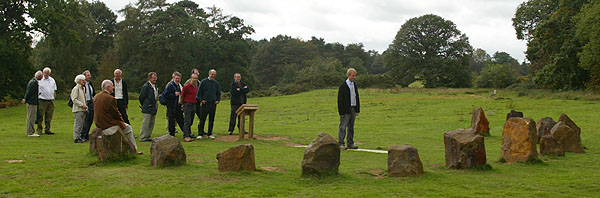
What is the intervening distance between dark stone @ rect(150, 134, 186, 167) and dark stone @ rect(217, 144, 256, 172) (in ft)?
3.88

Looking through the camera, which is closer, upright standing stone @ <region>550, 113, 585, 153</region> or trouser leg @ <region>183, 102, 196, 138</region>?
upright standing stone @ <region>550, 113, 585, 153</region>

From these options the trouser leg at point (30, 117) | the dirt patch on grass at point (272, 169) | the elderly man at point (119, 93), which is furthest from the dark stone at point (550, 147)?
the trouser leg at point (30, 117)

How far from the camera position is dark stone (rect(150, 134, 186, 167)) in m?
9.48

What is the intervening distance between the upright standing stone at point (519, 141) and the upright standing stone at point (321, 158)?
14.1ft

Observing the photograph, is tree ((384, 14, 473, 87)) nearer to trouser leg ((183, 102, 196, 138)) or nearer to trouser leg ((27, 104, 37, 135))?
trouser leg ((183, 102, 196, 138))

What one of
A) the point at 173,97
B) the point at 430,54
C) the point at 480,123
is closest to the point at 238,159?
the point at 173,97

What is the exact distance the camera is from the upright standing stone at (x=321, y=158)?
28.2 feet

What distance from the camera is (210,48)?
68.2m

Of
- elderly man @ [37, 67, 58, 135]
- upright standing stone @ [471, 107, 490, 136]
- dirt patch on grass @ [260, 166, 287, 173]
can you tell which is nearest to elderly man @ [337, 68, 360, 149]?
dirt patch on grass @ [260, 166, 287, 173]

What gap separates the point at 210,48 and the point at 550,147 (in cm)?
6028

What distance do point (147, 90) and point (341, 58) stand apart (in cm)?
10816

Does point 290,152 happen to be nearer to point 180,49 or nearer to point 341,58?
point 180,49

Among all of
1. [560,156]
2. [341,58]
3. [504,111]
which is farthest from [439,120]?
[341,58]

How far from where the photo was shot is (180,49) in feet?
220
